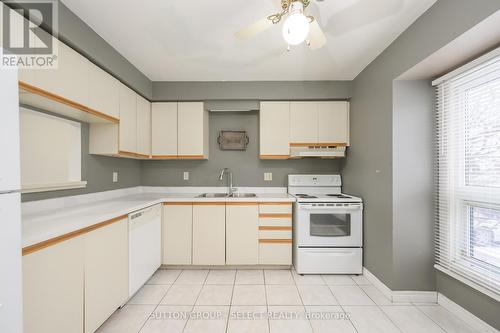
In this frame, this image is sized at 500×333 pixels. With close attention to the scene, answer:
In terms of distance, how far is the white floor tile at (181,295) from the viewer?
2.16 metres

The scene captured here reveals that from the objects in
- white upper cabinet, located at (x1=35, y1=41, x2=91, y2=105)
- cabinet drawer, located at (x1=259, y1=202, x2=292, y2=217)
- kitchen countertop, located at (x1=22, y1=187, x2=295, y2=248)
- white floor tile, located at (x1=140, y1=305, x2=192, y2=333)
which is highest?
white upper cabinet, located at (x1=35, y1=41, x2=91, y2=105)

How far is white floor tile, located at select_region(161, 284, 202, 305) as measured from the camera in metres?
2.16

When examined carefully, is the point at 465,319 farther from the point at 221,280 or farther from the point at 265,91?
the point at 265,91

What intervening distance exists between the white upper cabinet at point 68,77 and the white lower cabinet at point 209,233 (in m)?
1.64

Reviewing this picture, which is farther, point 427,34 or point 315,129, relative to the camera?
point 315,129

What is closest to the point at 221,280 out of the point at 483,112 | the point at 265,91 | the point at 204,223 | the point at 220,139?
the point at 204,223

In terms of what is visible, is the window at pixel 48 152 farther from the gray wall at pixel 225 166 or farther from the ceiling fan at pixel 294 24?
the ceiling fan at pixel 294 24

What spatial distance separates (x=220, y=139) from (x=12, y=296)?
270cm

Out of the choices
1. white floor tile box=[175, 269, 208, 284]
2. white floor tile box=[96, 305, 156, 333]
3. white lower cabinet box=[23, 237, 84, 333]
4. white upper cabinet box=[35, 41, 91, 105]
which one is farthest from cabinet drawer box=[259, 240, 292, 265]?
white upper cabinet box=[35, 41, 91, 105]

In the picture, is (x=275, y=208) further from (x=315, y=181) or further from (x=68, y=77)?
(x=68, y=77)

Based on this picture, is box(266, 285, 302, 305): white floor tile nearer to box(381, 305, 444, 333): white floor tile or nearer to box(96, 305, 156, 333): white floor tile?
box(381, 305, 444, 333): white floor tile

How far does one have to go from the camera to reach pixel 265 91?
10.1ft

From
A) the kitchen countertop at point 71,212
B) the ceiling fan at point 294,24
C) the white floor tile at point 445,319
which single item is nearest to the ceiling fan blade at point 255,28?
the ceiling fan at point 294,24

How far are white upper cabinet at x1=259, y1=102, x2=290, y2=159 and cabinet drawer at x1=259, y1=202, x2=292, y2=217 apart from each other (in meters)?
0.71
